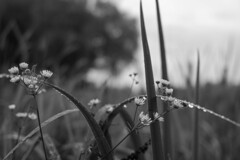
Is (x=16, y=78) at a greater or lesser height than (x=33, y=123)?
greater

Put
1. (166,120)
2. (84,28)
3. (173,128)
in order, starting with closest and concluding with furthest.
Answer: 1. (166,120)
2. (173,128)
3. (84,28)

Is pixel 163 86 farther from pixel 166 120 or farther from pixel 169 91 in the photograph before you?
pixel 166 120

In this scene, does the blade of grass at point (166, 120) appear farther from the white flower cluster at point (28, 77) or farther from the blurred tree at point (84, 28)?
the blurred tree at point (84, 28)

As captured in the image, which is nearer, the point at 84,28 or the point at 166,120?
the point at 166,120

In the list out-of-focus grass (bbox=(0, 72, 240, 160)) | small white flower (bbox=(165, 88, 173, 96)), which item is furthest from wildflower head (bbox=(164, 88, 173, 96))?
out-of-focus grass (bbox=(0, 72, 240, 160))

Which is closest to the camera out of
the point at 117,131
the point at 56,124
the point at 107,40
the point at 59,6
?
the point at 56,124

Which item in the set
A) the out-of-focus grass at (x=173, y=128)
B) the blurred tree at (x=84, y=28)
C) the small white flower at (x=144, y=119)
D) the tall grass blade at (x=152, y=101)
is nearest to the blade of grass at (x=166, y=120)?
the tall grass blade at (x=152, y=101)

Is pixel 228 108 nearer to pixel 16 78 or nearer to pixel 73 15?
pixel 16 78

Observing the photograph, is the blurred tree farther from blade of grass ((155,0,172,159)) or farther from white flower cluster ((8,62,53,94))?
white flower cluster ((8,62,53,94))

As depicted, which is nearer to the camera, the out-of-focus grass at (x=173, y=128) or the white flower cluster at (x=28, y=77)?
the white flower cluster at (x=28, y=77)

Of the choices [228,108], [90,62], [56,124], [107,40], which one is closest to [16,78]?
[56,124]

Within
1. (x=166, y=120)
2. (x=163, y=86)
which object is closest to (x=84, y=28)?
(x=166, y=120)
